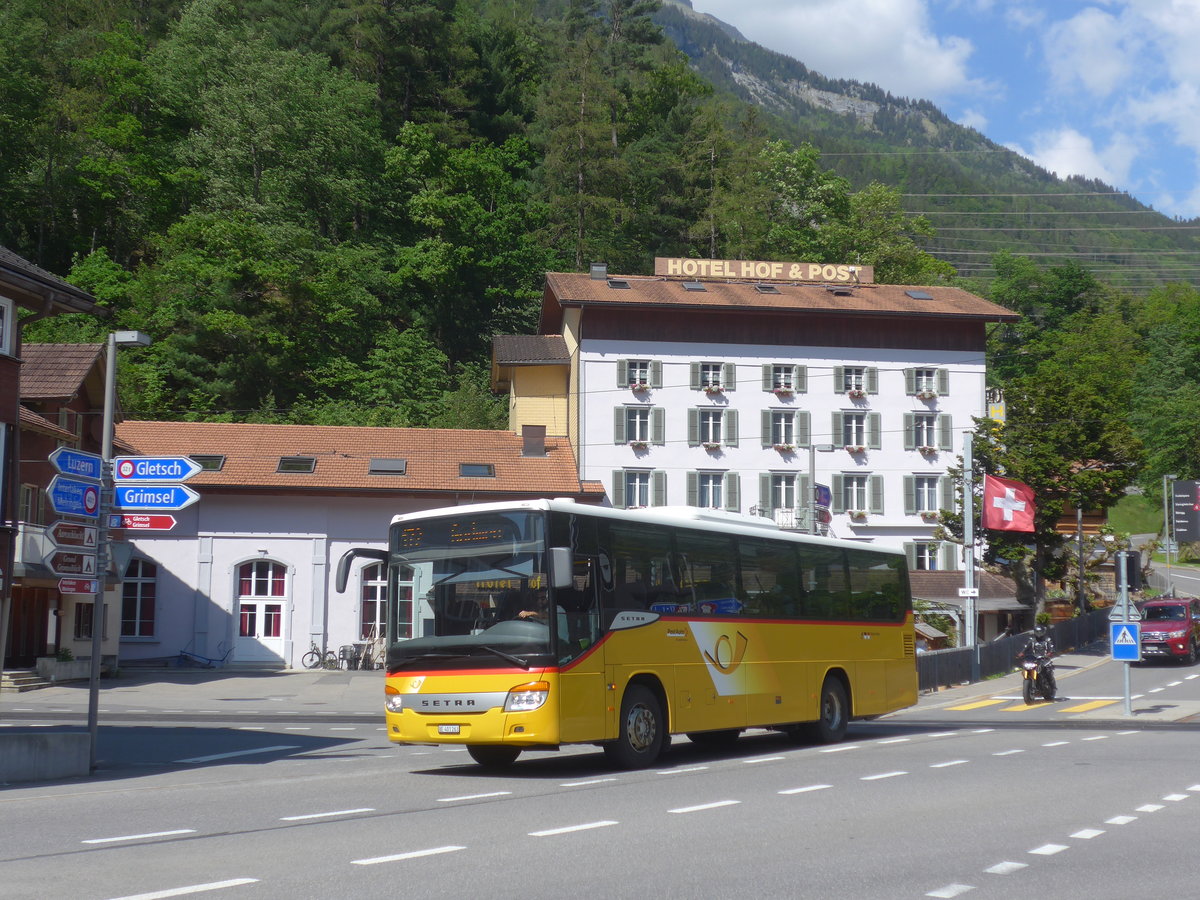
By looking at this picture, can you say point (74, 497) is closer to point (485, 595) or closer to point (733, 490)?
point (485, 595)

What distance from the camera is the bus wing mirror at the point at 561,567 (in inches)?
566

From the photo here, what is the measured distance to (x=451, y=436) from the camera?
49.2m

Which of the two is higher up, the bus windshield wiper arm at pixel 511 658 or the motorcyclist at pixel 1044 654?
the bus windshield wiper arm at pixel 511 658

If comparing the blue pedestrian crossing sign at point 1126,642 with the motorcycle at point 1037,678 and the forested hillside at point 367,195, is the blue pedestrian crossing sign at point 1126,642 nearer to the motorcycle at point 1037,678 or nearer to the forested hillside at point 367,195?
the motorcycle at point 1037,678

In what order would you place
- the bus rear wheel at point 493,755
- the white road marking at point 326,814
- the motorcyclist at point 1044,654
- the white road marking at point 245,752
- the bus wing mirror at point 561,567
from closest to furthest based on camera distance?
1. the white road marking at point 326,814
2. the bus wing mirror at point 561,567
3. the bus rear wheel at point 493,755
4. the white road marking at point 245,752
5. the motorcyclist at point 1044,654

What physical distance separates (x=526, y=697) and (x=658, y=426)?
1577 inches

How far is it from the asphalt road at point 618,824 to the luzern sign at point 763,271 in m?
42.4

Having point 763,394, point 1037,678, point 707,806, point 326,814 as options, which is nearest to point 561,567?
point 707,806

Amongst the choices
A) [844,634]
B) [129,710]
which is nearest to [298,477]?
[129,710]

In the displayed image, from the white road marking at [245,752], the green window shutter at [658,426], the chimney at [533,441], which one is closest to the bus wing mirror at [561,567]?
the white road marking at [245,752]

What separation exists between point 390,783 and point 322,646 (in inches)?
1195

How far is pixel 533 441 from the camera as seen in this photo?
4878 cm

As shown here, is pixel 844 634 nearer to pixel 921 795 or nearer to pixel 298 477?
pixel 921 795

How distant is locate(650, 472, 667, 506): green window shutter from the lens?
2105 inches
